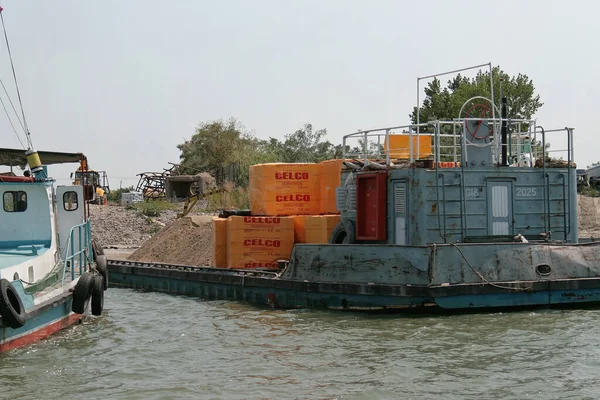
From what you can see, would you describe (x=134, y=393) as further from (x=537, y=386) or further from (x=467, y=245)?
(x=467, y=245)

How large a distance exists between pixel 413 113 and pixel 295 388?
139ft

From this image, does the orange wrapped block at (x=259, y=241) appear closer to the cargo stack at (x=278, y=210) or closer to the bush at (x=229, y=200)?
the cargo stack at (x=278, y=210)

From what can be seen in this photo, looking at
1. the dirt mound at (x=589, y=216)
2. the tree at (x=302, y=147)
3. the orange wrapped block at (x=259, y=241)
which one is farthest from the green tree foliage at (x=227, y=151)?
the orange wrapped block at (x=259, y=241)

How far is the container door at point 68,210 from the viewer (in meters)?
16.2

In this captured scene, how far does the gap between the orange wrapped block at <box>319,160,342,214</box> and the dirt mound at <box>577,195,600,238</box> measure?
16.3 meters

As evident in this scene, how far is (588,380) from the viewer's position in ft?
31.3

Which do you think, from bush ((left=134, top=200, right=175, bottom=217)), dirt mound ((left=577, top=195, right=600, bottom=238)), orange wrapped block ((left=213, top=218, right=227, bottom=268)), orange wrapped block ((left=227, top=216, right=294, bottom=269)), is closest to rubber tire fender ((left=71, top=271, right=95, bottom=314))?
orange wrapped block ((left=227, top=216, right=294, bottom=269))

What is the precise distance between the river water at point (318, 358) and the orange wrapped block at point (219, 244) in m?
3.91

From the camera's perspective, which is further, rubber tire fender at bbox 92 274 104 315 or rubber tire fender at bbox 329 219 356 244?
rubber tire fender at bbox 329 219 356 244

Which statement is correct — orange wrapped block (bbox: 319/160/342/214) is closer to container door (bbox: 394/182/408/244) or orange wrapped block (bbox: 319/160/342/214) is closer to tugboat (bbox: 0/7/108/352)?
container door (bbox: 394/182/408/244)

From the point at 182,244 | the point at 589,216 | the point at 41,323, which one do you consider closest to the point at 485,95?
the point at 589,216

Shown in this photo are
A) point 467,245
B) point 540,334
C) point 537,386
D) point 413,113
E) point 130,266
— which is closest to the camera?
point 537,386

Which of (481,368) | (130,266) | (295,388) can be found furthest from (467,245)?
(130,266)

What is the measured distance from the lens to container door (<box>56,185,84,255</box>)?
16.2 m
